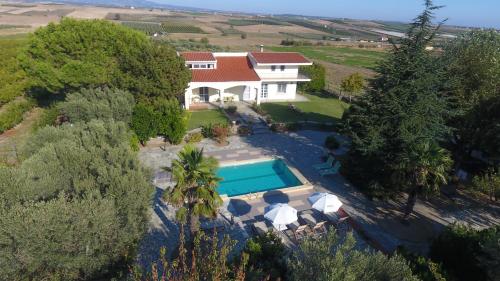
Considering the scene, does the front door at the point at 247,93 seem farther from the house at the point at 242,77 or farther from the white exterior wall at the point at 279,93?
the white exterior wall at the point at 279,93

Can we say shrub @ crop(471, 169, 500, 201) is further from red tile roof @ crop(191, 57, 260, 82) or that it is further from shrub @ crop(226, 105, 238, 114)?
red tile roof @ crop(191, 57, 260, 82)

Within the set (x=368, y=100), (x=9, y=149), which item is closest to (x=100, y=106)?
(x=9, y=149)

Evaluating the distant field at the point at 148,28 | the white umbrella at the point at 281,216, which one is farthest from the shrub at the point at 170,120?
the distant field at the point at 148,28

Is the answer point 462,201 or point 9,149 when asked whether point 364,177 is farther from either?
point 9,149

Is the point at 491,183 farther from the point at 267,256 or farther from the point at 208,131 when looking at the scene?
the point at 208,131

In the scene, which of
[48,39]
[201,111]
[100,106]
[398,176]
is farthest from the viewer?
[201,111]

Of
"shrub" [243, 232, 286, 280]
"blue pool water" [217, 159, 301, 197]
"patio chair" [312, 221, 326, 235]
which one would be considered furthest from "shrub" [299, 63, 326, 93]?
"shrub" [243, 232, 286, 280]

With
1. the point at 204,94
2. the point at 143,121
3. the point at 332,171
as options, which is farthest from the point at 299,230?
the point at 204,94
